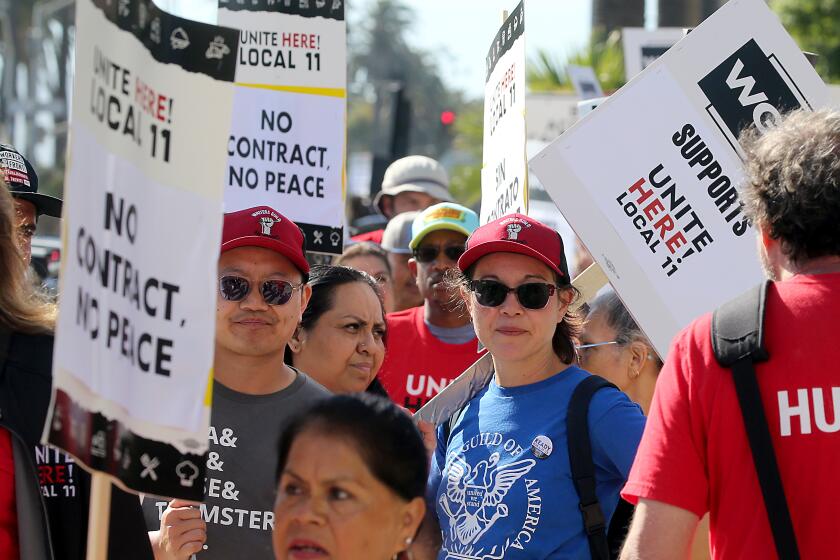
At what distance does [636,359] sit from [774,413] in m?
2.18

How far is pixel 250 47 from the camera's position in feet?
20.2

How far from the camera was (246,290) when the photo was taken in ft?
14.2

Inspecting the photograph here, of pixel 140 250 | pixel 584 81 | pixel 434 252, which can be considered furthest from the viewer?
pixel 584 81

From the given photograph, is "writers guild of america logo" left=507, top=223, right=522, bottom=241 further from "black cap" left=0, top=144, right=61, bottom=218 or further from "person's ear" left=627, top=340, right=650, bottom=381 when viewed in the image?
"black cap" left=0, top=144, right=61, bottom=218

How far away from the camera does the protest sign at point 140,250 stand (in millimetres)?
2793

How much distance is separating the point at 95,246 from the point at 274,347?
1.44 m

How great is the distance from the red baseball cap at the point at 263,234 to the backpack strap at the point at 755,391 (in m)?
1.69

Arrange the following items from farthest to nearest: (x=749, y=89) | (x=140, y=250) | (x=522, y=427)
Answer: (x=749, y=89) → (x=522, y=427) → (x=140, y=250)

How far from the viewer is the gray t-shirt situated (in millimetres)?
3928

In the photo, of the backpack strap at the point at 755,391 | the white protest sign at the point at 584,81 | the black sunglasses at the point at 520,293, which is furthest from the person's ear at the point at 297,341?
the white protest sign at the point at 584,81

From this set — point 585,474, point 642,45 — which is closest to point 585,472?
point 585,474

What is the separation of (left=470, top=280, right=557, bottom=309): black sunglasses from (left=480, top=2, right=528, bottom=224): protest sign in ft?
3.09

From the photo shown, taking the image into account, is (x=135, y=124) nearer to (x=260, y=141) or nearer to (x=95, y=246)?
(x=95, y=246)

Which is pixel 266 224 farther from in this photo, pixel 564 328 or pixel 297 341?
pixel 564 328
